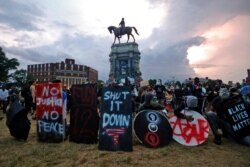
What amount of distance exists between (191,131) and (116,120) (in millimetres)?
2115

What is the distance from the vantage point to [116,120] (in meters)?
7.55

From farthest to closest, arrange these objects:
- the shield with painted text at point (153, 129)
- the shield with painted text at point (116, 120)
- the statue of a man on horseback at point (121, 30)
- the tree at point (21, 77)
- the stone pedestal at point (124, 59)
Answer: the tree at point (21, 77), the stone pedestal at point (124, 59), the statue of a man on horseback at point (121, 30), the shield with painted text at point (153, 129), the shield with painted text at point (116, 120)

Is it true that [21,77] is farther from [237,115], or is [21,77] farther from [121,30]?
[237,115]

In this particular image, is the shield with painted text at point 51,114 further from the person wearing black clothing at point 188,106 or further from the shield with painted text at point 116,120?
the person wearing black clothing at point 188,106

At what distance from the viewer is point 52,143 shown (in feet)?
27.0

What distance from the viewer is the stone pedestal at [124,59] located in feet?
165

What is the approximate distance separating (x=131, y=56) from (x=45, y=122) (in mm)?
42705

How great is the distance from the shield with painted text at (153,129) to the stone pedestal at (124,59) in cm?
4203

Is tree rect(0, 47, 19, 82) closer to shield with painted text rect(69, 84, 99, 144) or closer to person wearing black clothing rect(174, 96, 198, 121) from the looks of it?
shield with painted text rect(69, 84, 99, 144)

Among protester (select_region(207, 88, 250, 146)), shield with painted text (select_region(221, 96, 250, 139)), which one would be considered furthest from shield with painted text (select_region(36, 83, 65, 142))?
shield with painted text (select_region(221, 96, 250, 139))

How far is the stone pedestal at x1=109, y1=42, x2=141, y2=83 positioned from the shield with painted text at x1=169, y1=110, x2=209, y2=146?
41.8 m

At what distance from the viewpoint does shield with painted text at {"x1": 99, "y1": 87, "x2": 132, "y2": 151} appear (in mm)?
7340

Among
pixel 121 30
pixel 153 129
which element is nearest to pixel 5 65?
pixel 121 30

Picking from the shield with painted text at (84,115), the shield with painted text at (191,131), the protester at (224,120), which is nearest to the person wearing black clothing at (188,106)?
the shield with painted text at (191,131)
